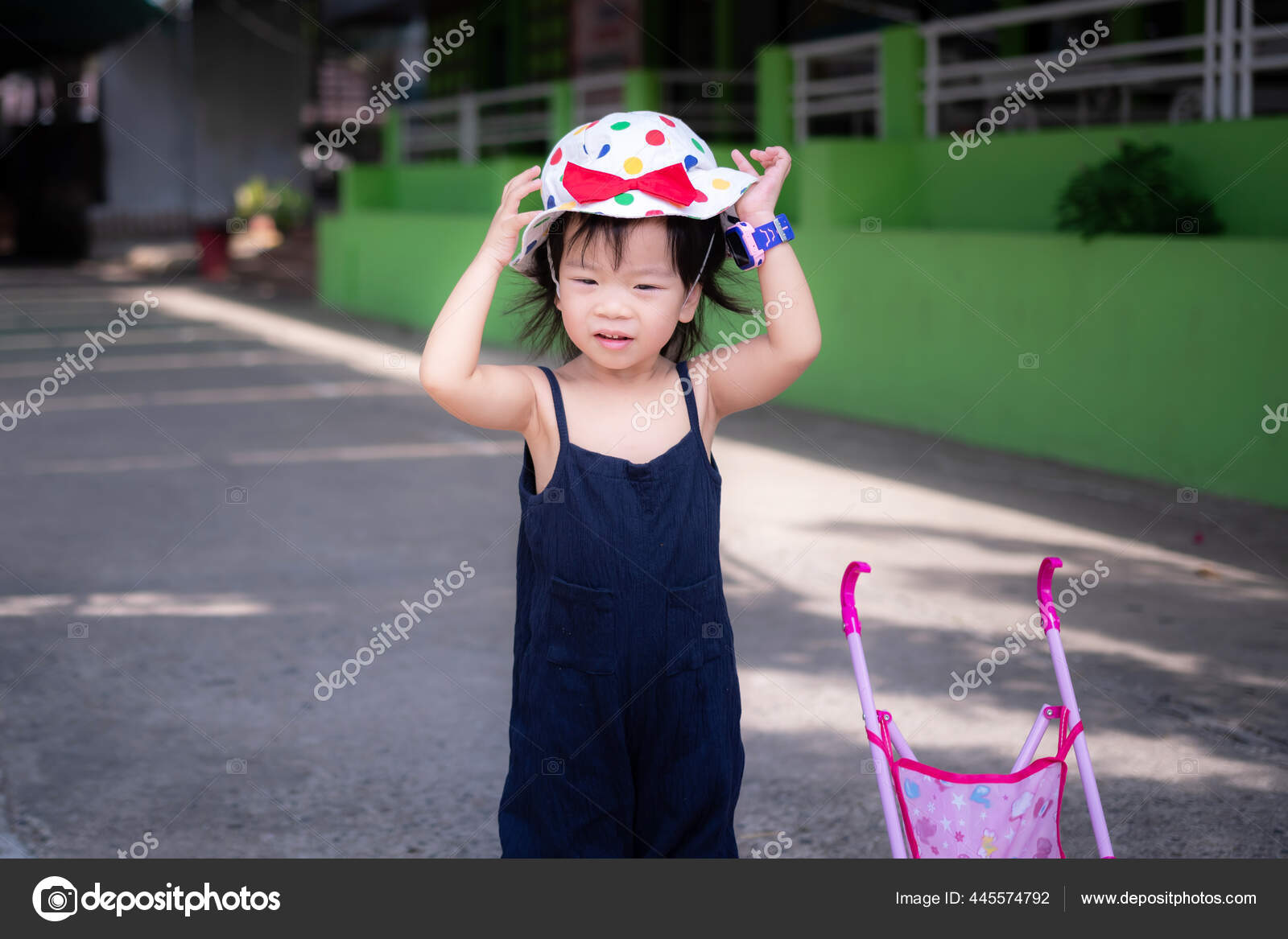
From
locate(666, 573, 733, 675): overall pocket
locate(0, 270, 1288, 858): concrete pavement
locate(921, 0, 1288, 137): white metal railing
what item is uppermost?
locate(921, 0, 1288, 137): white metal railing

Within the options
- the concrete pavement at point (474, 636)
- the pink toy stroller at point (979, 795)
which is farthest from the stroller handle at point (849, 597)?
the concrete pavement at point (474, 636)

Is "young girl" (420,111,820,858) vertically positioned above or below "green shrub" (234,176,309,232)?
below

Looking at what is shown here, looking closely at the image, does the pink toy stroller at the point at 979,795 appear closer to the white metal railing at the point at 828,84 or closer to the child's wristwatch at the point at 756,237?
the child's wristwatch at the point at 756,237

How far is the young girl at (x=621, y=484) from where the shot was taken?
2.20m

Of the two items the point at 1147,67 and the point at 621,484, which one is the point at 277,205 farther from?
the point at 621,484

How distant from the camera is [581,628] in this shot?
2.25 meters

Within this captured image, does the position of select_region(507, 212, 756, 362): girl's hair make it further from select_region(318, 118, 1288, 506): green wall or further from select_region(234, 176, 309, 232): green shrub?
select_region(234, 176, 309, 232): green shrub

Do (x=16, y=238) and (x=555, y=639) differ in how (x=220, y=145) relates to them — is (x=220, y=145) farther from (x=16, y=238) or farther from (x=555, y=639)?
(x=555, y=639)

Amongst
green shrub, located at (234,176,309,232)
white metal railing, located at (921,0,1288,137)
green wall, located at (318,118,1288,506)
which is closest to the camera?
green wall, located at (318,118,1288,506)

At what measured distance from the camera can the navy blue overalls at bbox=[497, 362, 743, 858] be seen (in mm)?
2242

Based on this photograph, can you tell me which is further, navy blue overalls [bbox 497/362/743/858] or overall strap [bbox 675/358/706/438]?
overall strap [bbox 675/358/706/438]

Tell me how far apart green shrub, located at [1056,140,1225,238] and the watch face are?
5.73 metres

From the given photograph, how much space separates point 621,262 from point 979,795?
0.97 m
